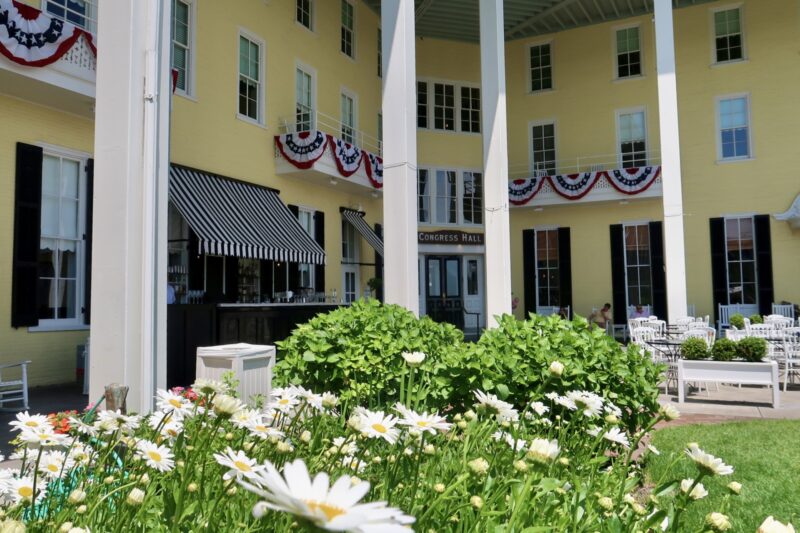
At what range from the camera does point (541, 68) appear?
742 inches

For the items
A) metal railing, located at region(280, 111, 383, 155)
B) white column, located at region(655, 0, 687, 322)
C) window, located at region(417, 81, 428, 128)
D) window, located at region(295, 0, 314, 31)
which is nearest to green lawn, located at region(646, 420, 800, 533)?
white column, located at region(655, 0, 687, 322)

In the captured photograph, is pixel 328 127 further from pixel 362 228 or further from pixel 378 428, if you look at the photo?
pixel 378 428

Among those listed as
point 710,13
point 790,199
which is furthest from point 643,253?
point 710,13

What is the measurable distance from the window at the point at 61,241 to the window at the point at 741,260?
15753 mm

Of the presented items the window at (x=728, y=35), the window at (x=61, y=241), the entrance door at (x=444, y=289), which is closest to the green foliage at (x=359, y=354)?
the window at (x=61, y=241)

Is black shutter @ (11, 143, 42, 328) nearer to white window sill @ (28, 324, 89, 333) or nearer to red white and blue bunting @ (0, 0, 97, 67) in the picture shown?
white window sill @ (28, 324, 89, 333)

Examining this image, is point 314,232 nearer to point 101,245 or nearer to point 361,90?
point 361,90

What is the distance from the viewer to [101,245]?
371 cm

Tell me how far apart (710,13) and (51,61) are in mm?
16817

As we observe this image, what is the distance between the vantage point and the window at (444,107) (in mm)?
18562

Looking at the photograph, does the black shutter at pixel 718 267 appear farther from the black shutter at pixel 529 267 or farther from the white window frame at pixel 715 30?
the black shutter at pixel 529 267

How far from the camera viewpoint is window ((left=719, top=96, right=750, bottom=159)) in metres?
16.4

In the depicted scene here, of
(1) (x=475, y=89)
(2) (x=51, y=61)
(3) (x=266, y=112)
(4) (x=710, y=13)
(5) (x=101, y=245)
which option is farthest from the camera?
(1) (x=475, y=89)

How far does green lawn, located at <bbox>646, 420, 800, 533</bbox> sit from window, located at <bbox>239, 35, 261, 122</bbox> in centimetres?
1022
